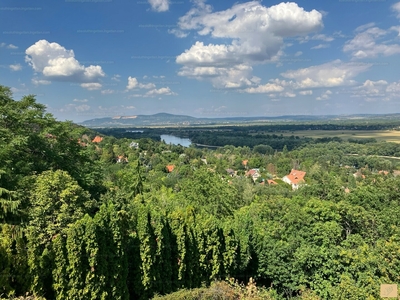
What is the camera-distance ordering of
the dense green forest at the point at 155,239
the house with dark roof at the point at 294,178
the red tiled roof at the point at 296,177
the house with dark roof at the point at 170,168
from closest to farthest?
the dense green forest at the point at 155,239 → the house with dark roof at the point at 294,178 → the red tiled roof at the point at 296,177 → the house with dark roof at the point at 170,168

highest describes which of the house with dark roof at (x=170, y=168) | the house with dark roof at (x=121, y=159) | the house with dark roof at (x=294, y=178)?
the house with dark roof at (x=121, y=159)

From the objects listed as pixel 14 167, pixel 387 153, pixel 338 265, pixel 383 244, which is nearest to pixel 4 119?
pixel 14 167

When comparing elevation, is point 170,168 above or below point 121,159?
below

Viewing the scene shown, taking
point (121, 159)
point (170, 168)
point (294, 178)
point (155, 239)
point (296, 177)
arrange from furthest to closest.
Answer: point (170, 168) → point (296, 177) → point (294, 178) → point (121, 159) → point (155, 239)

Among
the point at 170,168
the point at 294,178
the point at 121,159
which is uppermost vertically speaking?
the point at 121,159

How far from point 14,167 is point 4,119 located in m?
3.67

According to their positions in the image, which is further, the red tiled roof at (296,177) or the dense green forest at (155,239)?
the red tiled roof at (296,177)

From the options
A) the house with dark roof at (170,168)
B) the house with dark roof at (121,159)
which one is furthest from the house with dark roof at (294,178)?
the house with dark roof at (121,159)

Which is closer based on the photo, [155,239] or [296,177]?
[155,239]

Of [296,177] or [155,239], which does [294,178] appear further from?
[155,239]

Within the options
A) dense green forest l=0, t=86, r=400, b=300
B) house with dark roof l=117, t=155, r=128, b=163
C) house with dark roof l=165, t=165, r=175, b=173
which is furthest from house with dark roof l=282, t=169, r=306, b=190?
dense green forest l=0, t=86, r=400, b=300

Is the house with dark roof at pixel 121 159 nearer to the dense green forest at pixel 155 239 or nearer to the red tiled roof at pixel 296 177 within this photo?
the red tiled roof at pixel 296 177

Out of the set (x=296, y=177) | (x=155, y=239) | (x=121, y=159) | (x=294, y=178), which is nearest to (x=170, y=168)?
(x=121, y=159)

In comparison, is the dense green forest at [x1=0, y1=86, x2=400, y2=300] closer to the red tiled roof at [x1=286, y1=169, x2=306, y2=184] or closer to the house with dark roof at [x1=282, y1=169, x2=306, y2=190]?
the house with dark roof at [x1=282, y1=169, x2=306, y2=190]
